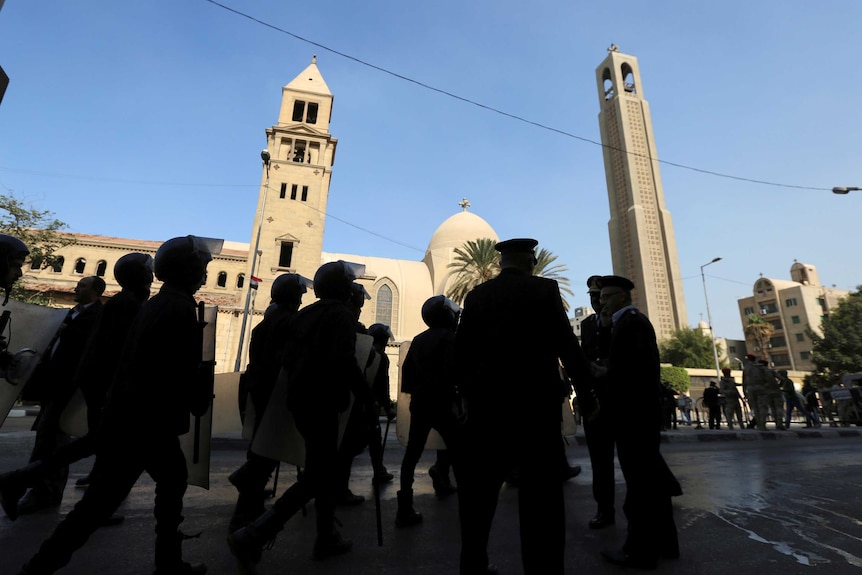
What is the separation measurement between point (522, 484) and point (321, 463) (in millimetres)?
1201

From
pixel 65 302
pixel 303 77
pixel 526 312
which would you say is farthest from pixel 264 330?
pixel 303 77

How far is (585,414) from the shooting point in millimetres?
2264

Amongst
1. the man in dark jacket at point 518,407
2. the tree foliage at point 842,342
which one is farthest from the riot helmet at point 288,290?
the tree foliage at point 842,342

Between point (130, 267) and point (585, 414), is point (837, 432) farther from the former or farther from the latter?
point (130, 267)

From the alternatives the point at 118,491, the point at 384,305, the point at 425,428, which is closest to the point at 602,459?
the point at 425,428

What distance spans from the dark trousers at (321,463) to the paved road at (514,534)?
0.81 feet

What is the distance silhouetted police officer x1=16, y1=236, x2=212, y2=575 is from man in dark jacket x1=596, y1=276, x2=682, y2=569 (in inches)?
91.4

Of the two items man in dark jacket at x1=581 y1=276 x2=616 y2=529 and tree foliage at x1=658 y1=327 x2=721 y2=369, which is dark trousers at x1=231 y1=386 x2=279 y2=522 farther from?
tree foliage at x1=658 y1=327 x2=721 y2=369

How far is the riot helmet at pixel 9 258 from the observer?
296cm

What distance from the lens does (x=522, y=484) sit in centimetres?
193

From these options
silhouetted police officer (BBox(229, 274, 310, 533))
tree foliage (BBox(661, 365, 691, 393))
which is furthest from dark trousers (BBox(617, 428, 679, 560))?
tree foliage (BBox(661, 365, 691, 393))

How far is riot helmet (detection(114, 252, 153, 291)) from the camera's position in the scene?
3178mm

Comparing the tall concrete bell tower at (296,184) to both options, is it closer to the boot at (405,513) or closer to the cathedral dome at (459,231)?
the cathedral dome at (459,231)

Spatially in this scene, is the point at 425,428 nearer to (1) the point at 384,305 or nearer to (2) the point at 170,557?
(2) the point at 170,557
